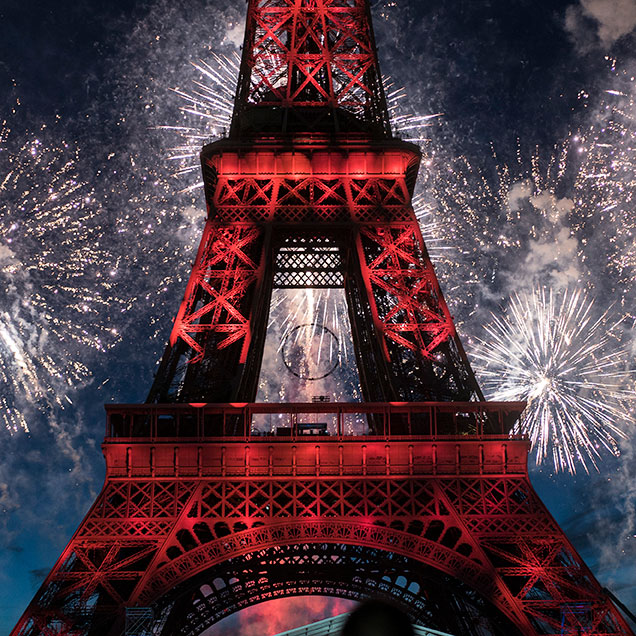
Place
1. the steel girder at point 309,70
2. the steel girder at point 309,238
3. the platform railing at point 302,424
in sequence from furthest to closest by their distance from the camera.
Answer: the steel girder at point 309,70, the steel girder at point 309,238, the platform railing at point 302,424

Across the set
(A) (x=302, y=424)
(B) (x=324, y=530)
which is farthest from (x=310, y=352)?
(B) (x=324, y=530)

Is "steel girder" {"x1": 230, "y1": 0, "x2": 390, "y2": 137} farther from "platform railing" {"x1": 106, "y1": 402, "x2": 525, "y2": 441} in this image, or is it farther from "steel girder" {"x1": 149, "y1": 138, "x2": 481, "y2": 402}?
"platform railing" {"x1": 106, "y1": 402, "x2": 525, "y2": 441}

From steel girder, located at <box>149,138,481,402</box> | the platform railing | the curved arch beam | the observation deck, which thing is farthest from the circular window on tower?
the curved arch beam

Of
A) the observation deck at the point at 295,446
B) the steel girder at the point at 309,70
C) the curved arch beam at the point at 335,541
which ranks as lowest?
the curved arch beam at the point at 335,541

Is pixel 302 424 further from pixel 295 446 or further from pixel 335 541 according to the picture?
pixel 335 541

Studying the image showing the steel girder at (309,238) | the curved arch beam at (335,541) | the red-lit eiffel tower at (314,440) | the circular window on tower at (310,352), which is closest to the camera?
the curved arch beam at (335,541)

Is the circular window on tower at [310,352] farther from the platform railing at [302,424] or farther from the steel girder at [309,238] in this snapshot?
the platform railing at [302,424]

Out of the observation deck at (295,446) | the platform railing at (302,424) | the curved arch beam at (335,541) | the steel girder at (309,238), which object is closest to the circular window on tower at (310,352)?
the steel girder at (309,238)

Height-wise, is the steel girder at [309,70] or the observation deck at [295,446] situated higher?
the steel girder at [309,70]
